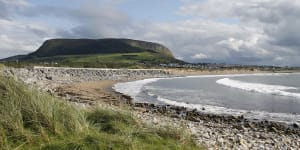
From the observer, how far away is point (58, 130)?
918 cm

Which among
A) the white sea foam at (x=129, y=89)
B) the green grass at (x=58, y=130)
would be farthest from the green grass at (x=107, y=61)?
the green grass at (x=58, y=130)

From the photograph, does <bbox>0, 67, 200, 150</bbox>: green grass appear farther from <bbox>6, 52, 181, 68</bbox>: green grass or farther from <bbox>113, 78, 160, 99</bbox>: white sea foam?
<bbox>6, 52, 181, 68</bbox>: green grass

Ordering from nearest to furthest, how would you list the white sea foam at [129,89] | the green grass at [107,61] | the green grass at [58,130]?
the green grass at [58,130], the white sea foam at [129,89], the green grass at [107,61]

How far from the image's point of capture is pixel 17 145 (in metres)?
8.46

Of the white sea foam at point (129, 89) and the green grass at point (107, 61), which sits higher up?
the green grass at point (107, 61)

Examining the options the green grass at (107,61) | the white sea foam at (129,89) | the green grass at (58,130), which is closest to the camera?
the green grass at (58,130)

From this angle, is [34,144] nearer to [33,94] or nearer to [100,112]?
[33,94]

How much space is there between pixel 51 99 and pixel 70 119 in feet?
2.99

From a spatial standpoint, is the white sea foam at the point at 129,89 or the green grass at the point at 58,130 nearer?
the green grass at the point at 58,130

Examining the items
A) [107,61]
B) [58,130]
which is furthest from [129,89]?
[107,61]

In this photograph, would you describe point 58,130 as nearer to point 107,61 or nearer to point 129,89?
point 129,89

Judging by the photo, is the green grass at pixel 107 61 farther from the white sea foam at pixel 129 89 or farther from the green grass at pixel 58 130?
the green grass at pixel 58 130

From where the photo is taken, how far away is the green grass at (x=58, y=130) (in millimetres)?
8484

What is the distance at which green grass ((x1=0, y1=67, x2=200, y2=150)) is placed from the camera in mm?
8484
